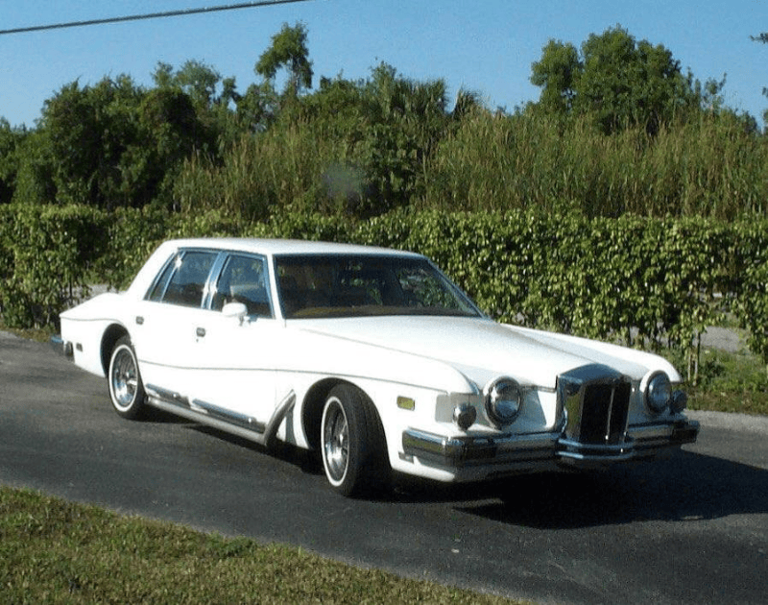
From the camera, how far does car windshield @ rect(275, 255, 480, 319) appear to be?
8102 mm

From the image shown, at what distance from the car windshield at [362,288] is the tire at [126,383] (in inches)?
75.0

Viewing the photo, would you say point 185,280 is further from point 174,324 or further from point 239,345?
point 239,345

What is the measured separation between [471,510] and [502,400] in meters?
0.83

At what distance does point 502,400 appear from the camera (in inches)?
260

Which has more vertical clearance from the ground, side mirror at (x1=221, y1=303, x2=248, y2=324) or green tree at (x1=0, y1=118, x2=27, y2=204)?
green tree at (x1=0, y1=118, x2=27, y2=204)

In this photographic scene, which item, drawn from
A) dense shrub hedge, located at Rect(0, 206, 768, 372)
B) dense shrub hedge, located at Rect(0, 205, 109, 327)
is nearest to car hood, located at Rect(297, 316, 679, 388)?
dense shrub hedge, located at Rect(0, 206, 768, 372)

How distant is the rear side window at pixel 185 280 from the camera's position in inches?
352

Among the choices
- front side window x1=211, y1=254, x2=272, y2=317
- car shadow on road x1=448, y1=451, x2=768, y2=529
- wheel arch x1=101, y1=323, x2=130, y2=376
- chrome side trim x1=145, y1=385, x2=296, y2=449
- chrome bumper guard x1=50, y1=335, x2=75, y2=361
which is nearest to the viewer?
car shadow on road x1=448, y1=451, x2=768, y2=529

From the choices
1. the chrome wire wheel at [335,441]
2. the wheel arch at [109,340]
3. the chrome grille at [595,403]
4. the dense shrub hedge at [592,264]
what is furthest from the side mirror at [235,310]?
the dense shrub hedge at [592,264]

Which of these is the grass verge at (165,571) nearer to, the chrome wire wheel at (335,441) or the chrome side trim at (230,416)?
the chrome wire wheel at (335,441)

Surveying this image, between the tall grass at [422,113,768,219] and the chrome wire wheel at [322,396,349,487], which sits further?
the tall grass at [422,113,768,219]

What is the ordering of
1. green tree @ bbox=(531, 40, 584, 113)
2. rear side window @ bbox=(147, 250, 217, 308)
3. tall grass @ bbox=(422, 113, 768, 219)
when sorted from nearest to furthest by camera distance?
rear side window @ bbox=(147, 250, 217, 308)
tall grass @ bbox=(422, 113, 768, 219)
green tree @ bbox=(531, 40, 584, 113)

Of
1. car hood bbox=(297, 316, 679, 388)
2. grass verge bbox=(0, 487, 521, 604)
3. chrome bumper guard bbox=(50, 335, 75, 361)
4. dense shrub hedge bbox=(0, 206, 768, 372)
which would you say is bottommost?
grass verge bbox=(0, 487, 521, 604)

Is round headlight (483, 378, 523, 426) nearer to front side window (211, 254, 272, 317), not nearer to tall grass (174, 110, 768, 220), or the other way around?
front side window (211, 254, 272, 317)
